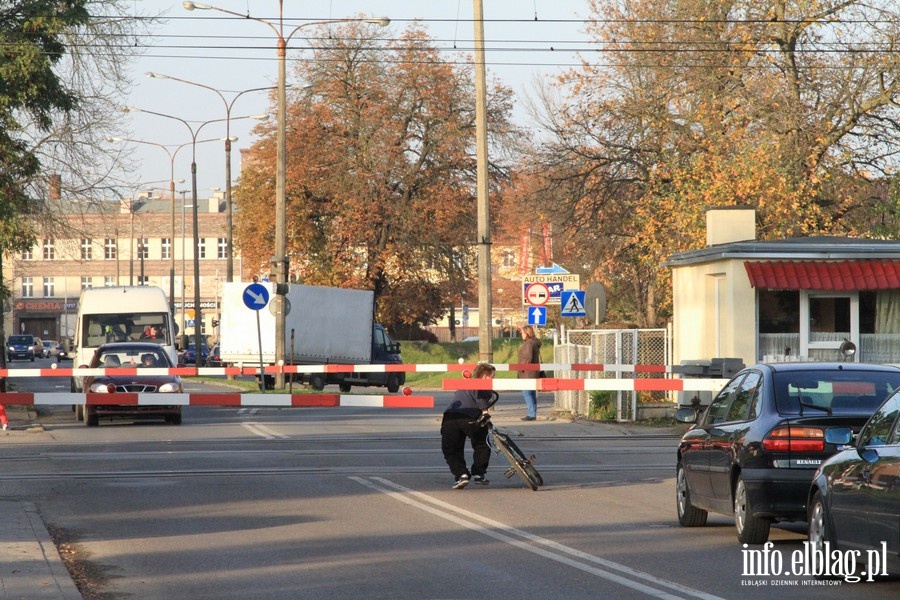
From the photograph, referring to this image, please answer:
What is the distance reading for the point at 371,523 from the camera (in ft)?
42.1

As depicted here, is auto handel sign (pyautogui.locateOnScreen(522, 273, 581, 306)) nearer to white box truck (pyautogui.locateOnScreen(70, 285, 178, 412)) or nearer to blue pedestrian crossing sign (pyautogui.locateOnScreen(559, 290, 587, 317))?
blue pedestrian crossing sign (pyautogui.locateOnScreen(559, 290, 587, 317))

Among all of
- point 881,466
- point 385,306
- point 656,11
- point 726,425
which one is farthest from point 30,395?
point 385,306

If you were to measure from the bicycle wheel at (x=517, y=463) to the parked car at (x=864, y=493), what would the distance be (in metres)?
6.19

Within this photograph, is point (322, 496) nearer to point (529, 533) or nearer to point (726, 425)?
point (529, 533)

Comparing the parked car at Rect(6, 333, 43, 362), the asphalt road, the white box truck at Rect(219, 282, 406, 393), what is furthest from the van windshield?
the parked car at Rect(6, 333, 43, 362)

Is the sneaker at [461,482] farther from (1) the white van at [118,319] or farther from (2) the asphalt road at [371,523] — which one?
(1) the white van at [118,319]

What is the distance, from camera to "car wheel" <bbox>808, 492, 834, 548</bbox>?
9.35 meters

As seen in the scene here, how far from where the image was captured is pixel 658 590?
9.16 m

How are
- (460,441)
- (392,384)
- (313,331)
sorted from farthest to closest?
(392,384) < (313,331) < (460,441)

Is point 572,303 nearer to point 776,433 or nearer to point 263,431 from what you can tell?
point 263,431

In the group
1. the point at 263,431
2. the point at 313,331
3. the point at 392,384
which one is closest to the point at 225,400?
the point at 263,431

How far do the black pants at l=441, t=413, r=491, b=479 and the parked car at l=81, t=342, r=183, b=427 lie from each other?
35.3ft

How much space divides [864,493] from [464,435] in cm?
785

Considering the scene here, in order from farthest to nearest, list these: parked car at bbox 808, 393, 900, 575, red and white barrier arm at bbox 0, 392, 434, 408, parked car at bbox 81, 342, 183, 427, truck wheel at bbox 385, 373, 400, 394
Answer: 1. truck wheel at bbox 385, 373, 400, 394
2. parked car at bbox 81, 342, 183, 427
3. red and white barrier arm at bbox 0, 392, 434, 408
4. parked car at bbox 808, 393, 900, 575
